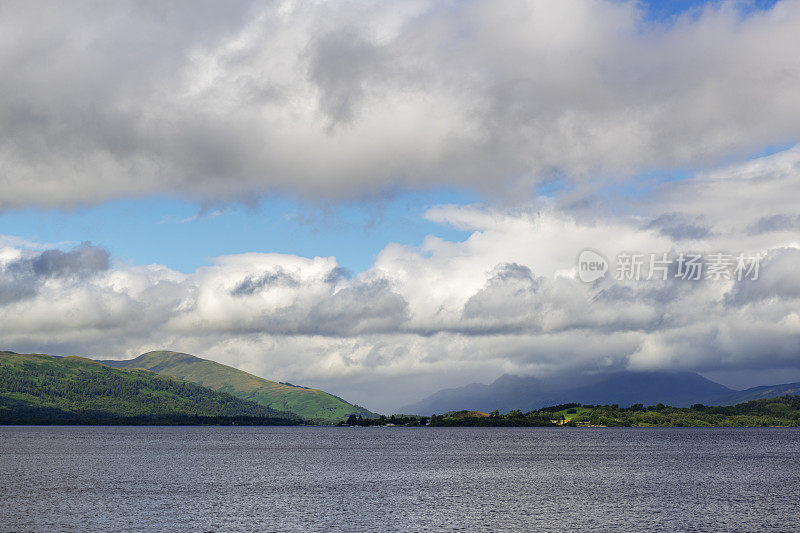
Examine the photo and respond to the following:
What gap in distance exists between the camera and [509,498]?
122 metres

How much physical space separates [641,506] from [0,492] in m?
109

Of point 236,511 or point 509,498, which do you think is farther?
point 509,498

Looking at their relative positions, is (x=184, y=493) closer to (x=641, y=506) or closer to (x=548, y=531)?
(x=548, y=531)

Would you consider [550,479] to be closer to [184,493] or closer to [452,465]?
[452,465]

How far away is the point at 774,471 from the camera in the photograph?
177 m

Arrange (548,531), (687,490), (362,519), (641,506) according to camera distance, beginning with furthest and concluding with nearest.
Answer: (687,490), (641,506), (362,519), (548,531)

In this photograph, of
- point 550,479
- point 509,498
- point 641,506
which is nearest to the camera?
point 641,506

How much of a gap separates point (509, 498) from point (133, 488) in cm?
7004

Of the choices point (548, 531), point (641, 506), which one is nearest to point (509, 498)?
point (641, 506)

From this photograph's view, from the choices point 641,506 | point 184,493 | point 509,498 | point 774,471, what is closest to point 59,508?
point 184,493

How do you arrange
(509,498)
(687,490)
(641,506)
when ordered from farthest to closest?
(687,490)
(509,498)
(641,506)

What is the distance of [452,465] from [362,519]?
103 m

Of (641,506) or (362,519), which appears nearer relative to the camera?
(362,519)

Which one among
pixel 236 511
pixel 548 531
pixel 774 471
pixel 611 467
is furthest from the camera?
pixel 611 467
